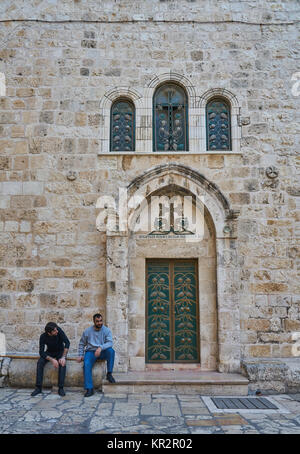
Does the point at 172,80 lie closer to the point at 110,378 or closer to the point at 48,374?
the point at 110,378

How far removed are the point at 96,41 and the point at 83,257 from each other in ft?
13.7

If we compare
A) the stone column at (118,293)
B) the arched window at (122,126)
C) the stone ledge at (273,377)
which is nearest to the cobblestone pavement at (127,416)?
the stone ledge at (273,377)

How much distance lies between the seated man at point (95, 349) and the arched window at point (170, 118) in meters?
3.46

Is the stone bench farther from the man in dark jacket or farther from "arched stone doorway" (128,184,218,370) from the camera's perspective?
"arched stone doorway" (128,184,218,370)

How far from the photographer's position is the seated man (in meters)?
5.45

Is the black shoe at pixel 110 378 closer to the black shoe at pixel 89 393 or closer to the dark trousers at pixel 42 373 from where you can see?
the black shoe at pixel 89 393

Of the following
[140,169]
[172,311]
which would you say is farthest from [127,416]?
[140,169]

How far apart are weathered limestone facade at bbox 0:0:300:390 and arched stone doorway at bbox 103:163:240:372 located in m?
0.02

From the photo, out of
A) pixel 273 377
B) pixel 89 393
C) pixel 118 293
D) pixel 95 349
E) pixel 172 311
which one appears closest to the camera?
pixel 89 393

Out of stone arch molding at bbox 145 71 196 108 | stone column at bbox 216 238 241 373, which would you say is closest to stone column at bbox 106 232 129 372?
stone column at bbox 216 238 241 373

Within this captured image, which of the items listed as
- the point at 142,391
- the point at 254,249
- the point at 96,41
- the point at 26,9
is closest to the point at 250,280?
the point at 254,249

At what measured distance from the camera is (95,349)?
5.63 metres

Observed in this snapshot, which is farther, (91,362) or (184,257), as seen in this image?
(184,257)

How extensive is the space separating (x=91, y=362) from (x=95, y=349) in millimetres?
193
